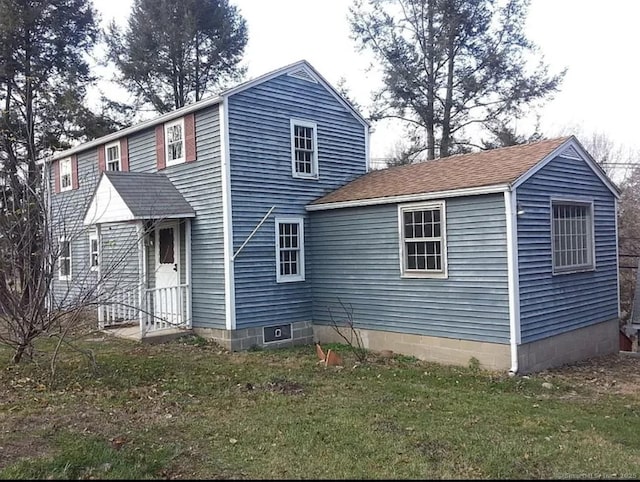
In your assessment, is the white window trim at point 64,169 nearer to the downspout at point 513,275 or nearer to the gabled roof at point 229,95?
the gabled roof at point 229,95

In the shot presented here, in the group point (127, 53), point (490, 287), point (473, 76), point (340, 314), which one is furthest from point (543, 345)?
point (127, 53)

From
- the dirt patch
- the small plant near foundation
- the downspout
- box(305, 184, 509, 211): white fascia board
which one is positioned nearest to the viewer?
the dirt patch

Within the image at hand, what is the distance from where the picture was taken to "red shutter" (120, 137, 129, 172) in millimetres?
14185

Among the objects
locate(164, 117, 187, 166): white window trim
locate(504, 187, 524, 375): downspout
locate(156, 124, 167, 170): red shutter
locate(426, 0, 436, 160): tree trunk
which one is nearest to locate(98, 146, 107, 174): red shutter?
locate(156, 124, 167, 170): red shutter

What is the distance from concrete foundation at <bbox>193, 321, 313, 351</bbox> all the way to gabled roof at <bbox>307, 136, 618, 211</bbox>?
9.02ft

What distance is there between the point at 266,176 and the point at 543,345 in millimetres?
6406

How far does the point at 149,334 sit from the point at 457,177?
691cm

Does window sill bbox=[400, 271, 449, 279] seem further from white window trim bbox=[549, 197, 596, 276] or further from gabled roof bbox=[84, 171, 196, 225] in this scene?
gabled roof bbox=[84, 171, 196, 225]

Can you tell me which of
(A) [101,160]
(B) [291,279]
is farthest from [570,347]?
(A) [101,160]

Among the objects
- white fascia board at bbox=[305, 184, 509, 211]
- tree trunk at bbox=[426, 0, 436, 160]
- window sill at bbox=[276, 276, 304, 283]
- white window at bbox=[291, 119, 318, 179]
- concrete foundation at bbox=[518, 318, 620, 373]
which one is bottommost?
concrete foundation at bbox=[518, 318, 620, 373]

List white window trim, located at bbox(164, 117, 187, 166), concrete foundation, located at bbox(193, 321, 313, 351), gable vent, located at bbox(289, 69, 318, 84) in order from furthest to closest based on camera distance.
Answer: gable vent, located at bbox(289, 69, 318, 84), white window trim, located at bbox(164, 117, 187, 166), concrete foundation, located at bbox(193, 321, 313, 351)

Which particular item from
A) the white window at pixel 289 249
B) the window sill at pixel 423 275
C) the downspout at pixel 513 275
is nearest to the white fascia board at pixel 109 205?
the white window at pixel 289 249

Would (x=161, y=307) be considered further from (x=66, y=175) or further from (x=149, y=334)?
(x=66, y=175)

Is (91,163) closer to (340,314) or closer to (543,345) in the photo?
(340,314)
